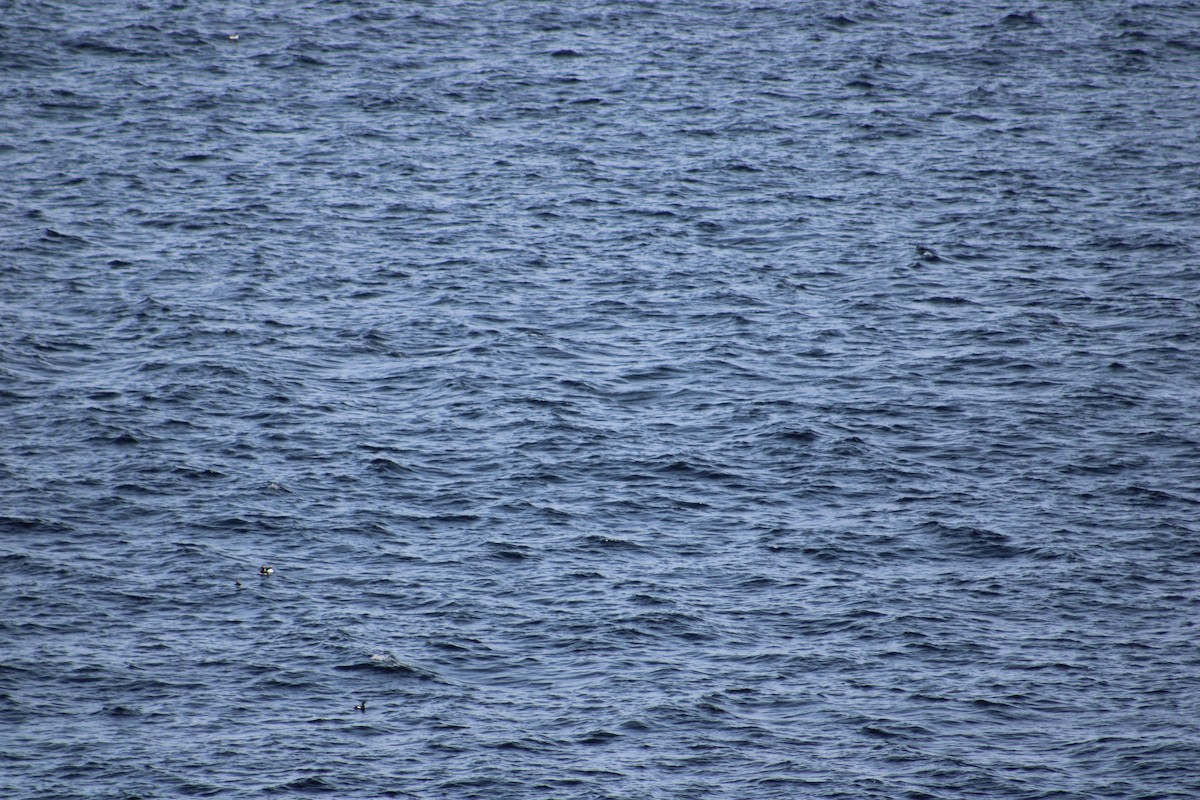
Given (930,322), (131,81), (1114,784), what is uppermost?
(131,81)

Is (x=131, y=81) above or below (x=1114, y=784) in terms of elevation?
above

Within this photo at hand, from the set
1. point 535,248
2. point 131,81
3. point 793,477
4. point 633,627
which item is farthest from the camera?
point 131,81

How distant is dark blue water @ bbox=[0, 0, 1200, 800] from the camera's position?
132ft

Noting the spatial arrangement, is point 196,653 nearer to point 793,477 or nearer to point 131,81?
point 793,477

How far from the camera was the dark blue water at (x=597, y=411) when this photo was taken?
40312 mm

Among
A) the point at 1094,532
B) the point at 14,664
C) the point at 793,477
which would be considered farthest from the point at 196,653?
the point at 1094,532

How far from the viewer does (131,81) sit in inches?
3369

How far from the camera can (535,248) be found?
235 ft

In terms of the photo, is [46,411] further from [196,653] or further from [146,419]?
[196,653]

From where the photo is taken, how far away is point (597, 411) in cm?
5769

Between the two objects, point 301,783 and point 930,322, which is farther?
point 930,322

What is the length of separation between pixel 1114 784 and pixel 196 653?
24659 millimetres

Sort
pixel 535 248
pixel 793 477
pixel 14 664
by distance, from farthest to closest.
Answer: pixel 535 248 < pixel 793 477 < pixel 14 664

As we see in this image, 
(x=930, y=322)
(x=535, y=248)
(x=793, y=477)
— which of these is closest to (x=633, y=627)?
(x=793, y=477)
